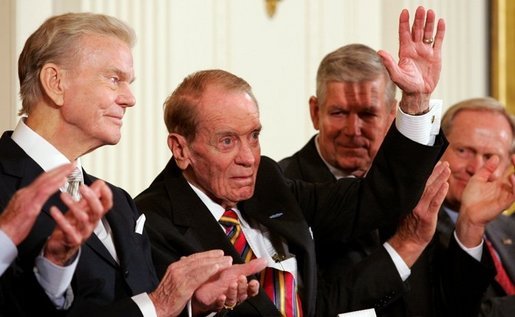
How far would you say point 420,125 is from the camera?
12.0 ft

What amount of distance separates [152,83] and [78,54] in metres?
1.98

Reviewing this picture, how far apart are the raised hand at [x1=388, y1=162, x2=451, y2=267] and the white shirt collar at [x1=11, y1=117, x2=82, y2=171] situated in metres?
1.37

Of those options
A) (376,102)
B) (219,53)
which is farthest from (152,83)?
(376,102)

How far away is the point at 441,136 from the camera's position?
3709mm

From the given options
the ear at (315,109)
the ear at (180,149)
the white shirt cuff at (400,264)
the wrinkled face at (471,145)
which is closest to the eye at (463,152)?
the wrinkled face at (471,145)

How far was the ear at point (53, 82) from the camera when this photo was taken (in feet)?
10.3

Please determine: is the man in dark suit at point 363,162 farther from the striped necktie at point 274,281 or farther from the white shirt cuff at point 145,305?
the white shirt cuff at point 145,305

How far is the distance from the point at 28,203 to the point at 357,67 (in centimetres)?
203

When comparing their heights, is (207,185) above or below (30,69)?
below

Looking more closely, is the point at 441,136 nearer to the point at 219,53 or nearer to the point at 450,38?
the point at 219,53

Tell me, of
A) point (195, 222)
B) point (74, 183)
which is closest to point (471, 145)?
point (195, 222)

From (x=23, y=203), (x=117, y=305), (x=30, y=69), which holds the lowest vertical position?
(x=117, y=305)

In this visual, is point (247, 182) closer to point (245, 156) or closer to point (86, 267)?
point (245, 156)

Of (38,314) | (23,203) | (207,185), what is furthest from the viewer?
(207,185)
